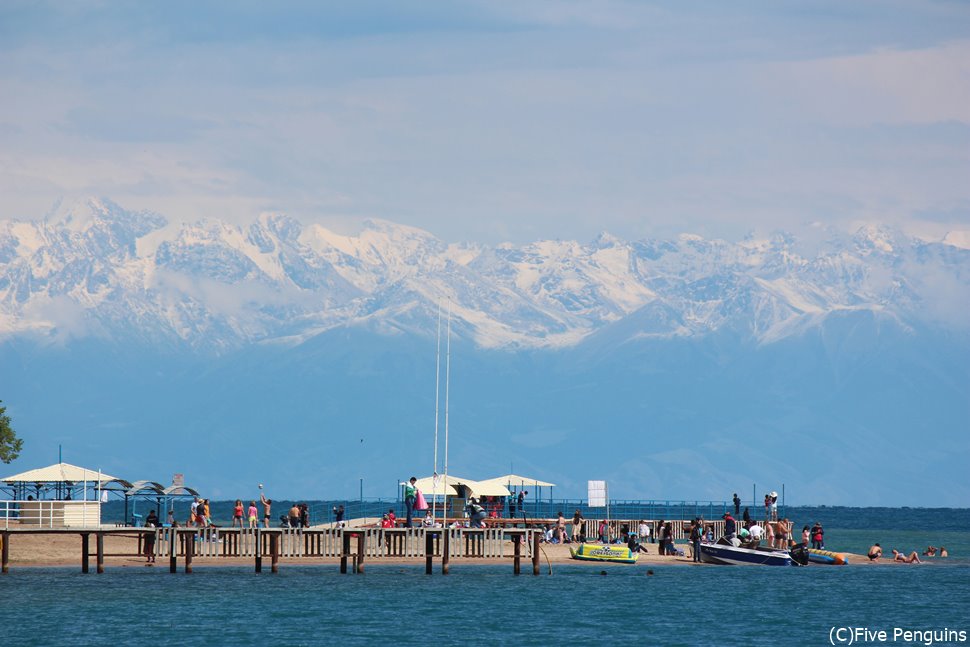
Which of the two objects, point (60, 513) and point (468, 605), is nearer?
point (468, 605)

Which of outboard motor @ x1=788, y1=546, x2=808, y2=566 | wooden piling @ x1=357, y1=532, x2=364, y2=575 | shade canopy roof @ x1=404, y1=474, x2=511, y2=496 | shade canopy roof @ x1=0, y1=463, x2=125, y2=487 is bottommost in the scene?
outboard motor @ x1=788, y1=546, x2=808, y2=566

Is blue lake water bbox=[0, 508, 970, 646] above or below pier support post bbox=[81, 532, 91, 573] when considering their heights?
below

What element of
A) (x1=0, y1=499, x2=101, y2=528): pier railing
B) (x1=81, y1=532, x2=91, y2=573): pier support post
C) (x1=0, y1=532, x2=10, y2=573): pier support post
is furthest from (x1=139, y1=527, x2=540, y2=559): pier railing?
(x1=0, y1=532, x2=10, y2=573): pier support post

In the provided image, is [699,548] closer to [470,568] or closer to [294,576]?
[470,568]

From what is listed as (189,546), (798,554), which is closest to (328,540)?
(189,546)

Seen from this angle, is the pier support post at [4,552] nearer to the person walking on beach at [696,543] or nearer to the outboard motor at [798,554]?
the person walking on beach at [696,543]

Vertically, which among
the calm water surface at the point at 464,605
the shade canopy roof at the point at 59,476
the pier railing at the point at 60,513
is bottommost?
the calm water surface at the point at 464,605

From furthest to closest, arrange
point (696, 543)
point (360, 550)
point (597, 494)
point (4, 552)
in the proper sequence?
point (597, 494), point (696, 543), point (360, 550), point (4, 552)

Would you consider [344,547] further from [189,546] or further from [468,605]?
[468,605]

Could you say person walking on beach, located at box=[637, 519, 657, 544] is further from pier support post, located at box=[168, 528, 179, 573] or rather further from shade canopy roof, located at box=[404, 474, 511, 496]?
pier support post, located at box=[168, 528, 179, 573]

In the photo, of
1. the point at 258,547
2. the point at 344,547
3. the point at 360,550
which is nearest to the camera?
the point at 258,547

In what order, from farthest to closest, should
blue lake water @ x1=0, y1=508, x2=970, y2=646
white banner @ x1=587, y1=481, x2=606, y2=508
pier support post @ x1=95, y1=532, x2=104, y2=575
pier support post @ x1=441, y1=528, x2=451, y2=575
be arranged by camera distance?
white banner @ x1=587, y1=481, x2=606, y2=508, pier support post @ x1=95, y1=532, x2=104, y2=575, pier support post @ x1=441, y1=528, x2=451, y2=575, blue lake water @ x1=0, y1=508, x2=970, y2=646

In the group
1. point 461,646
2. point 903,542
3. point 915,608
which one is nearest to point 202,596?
point 461,646

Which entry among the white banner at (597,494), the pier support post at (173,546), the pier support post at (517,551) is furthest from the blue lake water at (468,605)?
the white banner at (597,494)
